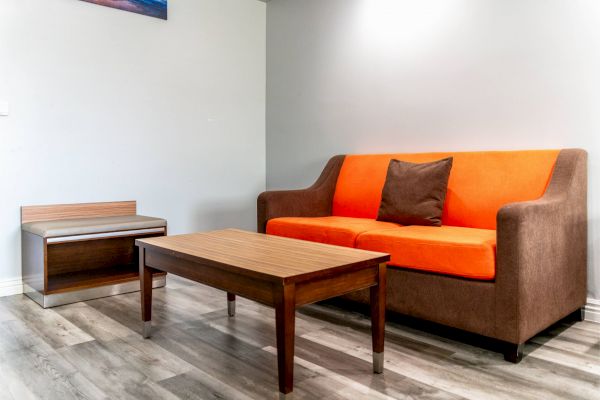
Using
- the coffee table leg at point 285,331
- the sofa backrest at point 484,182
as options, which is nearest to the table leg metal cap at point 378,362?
the coffee table leg at point 285,331

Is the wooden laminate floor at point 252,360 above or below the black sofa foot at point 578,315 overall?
below

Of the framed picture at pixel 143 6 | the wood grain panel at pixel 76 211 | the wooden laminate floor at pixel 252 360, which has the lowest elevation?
the wooden laminate floor at pixel 252 360

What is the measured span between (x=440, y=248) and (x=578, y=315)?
3.33 ft

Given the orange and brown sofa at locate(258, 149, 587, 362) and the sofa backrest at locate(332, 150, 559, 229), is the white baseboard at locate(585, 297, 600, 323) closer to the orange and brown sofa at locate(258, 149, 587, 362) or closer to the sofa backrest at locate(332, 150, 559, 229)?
the orange and brown sofa at locate(258, 149, 587, 362)

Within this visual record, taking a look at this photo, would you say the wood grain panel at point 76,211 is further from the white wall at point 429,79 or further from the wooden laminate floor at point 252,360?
the white wall at point 429,79

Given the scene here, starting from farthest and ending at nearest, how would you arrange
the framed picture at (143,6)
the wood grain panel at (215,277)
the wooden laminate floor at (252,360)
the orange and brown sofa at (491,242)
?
the framed picture at (143,6)
the orange and brown sofa at (491,242)
the wooden laminate floor at (252,360)
the wood grain panel at (215,277)

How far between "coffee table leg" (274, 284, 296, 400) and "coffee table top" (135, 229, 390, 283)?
0.17 feet

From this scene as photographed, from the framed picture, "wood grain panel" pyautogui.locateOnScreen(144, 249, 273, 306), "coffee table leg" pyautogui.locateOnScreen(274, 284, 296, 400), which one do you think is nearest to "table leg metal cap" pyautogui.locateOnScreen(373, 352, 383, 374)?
"coffee table leg" pyautogui.locateOnScreen(274, 284, 296, 400)

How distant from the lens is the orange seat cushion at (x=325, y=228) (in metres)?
2.57

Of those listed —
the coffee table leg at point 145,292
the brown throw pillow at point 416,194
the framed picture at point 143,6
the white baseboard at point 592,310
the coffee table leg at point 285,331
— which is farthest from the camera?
the framed picture at point 143,6

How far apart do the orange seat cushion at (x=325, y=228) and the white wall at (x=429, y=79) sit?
0.87 meters

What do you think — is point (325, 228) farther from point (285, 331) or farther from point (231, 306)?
point (285, 331)

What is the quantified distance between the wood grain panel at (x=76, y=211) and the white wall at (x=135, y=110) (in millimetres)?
54

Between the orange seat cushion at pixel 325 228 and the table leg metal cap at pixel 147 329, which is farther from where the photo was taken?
the orange seat cushion at pixel 325 228
